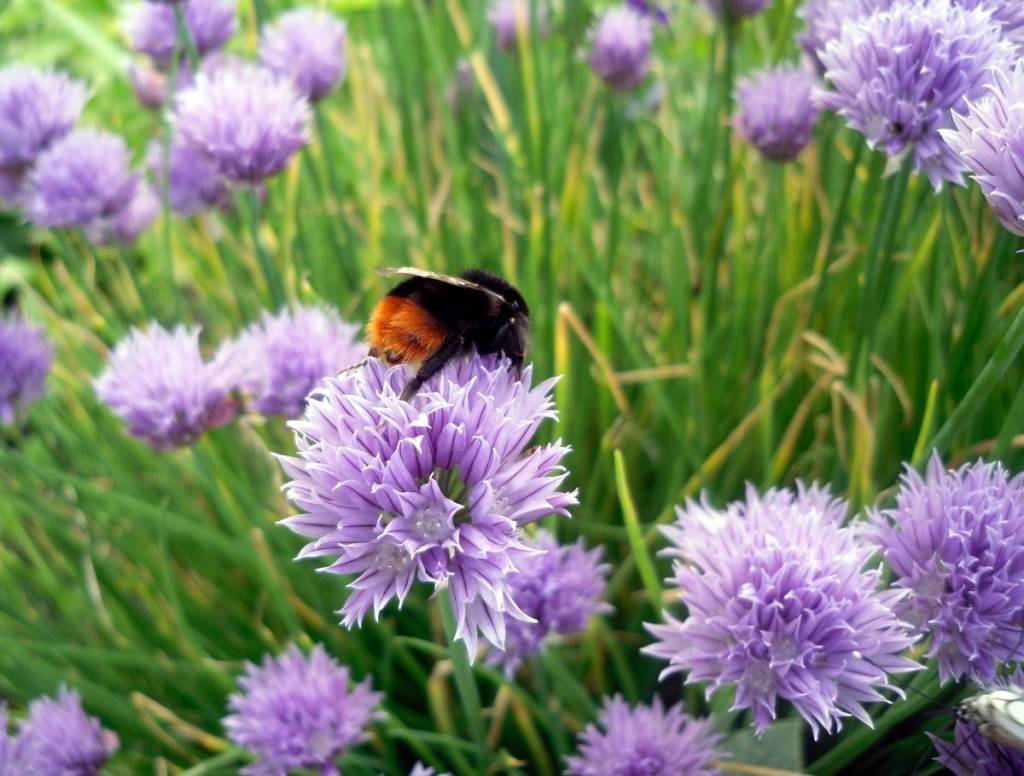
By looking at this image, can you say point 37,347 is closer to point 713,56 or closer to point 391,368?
point 391,368

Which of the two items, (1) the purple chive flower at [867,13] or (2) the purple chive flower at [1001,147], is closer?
(2) the purple chive flower at [1001,147]

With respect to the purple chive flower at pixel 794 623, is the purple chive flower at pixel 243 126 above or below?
above

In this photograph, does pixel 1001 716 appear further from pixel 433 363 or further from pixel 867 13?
pixel 867 13

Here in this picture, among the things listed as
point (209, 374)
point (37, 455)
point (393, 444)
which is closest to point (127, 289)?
point (37, 455)

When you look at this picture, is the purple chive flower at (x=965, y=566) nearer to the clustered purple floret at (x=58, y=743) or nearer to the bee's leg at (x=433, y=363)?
the bee's leg at (x=433, y=363)

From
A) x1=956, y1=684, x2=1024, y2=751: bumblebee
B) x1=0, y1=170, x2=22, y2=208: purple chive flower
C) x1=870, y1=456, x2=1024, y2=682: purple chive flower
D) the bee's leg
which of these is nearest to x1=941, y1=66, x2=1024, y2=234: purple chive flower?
x1=870, y1=456, x2=1024, y2=682: purple chive flower

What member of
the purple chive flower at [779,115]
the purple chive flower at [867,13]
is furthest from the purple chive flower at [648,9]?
the purple chive flower at [867,13]

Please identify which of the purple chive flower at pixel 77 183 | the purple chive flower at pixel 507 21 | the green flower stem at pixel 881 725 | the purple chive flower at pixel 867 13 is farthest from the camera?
the purple chive flower at pixel 507 21

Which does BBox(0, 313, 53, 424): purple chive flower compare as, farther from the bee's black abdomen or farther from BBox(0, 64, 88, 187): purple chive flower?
the bee's black abdomen
